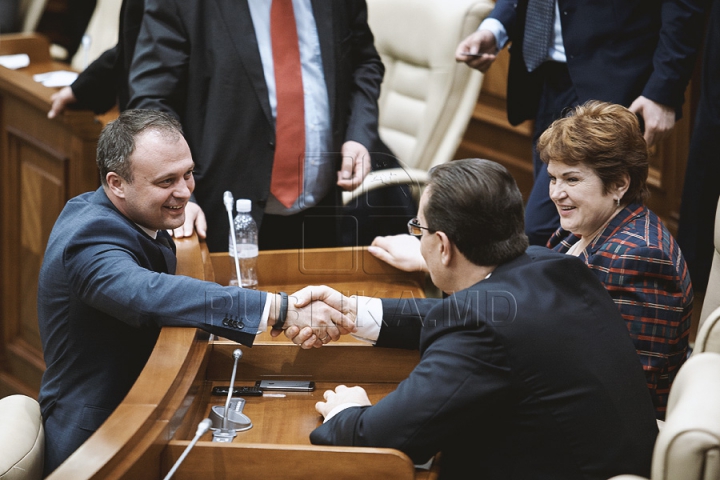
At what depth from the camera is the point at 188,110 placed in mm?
2539

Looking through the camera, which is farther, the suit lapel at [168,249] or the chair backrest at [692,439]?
the suit lapel at [168,249]

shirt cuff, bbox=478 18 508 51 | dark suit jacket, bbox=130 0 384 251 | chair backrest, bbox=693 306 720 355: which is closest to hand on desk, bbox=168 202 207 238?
dark suit jacket, bbox=130 0 384 251

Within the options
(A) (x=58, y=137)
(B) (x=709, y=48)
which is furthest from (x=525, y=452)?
(A) (x=58, y=137)

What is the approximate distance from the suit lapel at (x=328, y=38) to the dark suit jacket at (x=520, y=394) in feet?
4.27

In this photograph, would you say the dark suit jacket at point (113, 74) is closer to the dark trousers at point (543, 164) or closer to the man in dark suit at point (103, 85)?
the man in dark suit at point (103, 85)

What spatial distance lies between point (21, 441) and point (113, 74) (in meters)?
1.59

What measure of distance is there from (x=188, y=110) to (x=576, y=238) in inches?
47.0

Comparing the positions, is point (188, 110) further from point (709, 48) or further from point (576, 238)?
point (709, 48)

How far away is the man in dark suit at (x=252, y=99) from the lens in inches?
96.3

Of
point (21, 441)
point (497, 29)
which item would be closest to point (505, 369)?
point (21, 441)

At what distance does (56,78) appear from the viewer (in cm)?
379

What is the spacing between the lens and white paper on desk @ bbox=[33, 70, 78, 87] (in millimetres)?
3730

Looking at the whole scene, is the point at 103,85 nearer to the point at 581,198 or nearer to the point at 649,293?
the point at 581,198

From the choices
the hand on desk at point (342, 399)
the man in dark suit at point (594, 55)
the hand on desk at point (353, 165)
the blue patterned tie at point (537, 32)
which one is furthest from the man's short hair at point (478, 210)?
the blue patterned tie at point (537, 32)
